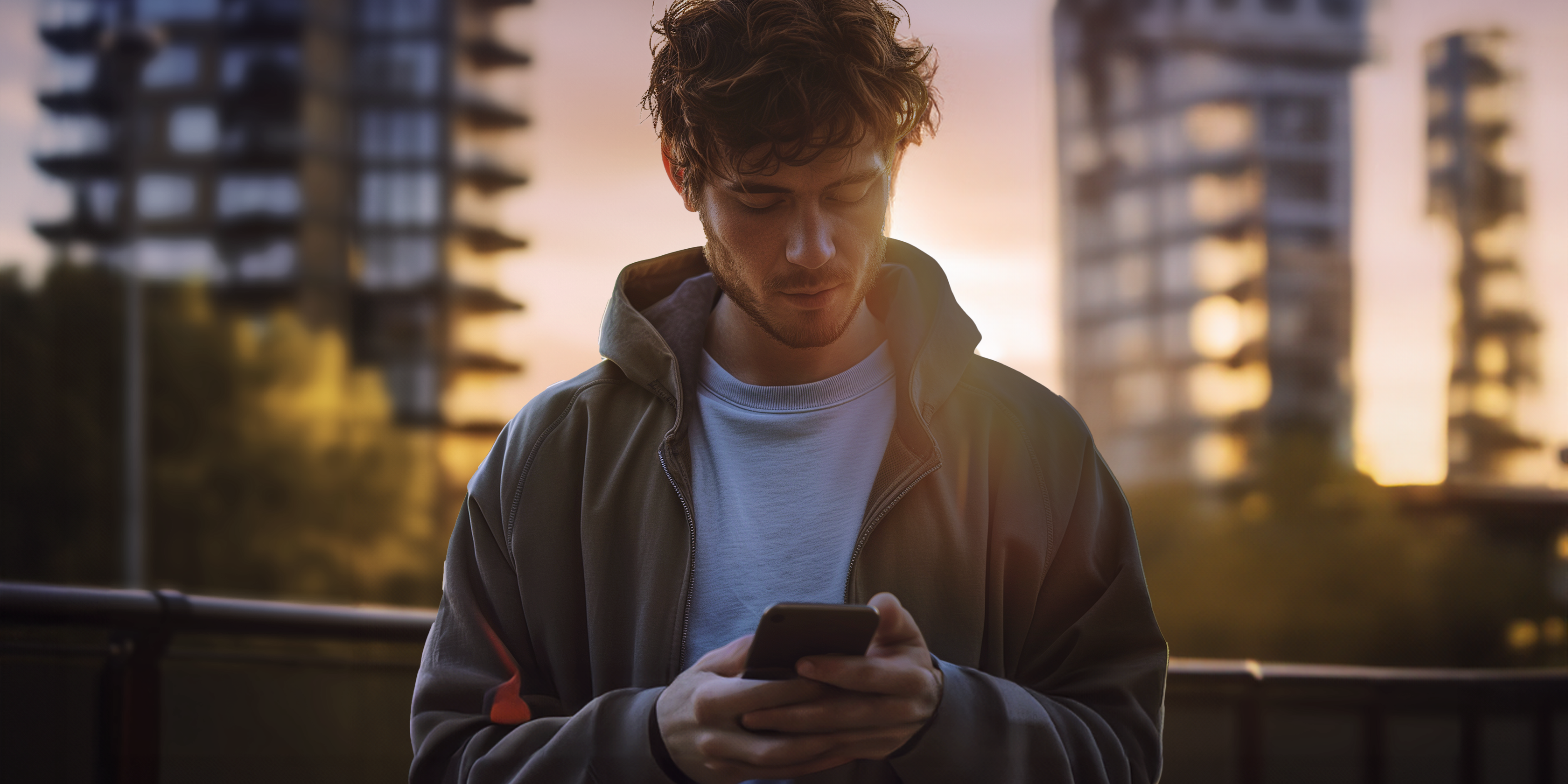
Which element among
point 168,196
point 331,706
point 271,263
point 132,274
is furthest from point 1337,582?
point 168,196

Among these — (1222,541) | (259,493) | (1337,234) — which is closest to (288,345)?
(259,493)

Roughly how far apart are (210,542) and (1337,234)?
60.6 m

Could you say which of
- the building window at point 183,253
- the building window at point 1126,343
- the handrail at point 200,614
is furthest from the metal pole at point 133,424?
the building window at point 1126,343

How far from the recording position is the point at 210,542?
81.7 ft

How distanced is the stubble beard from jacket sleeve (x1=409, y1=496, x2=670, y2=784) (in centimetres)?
57

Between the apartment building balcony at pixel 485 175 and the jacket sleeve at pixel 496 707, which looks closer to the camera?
the jacket sleeve at pixel 496 707

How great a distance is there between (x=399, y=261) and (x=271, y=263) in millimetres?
5917

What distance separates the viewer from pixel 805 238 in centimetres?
201

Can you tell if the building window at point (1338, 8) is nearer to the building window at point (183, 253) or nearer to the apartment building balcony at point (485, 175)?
the apartment building balcony at point (485, 175)

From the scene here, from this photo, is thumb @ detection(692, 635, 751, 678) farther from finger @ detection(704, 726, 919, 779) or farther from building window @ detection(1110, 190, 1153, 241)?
building window @ detection(1110, 190, 1153, 241)

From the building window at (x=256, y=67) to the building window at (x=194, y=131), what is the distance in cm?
163

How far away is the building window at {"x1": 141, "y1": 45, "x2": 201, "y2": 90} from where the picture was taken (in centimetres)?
5709

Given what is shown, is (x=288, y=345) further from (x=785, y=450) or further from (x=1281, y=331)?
(x=1281, y=331)

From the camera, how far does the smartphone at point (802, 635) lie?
4.97 ft
